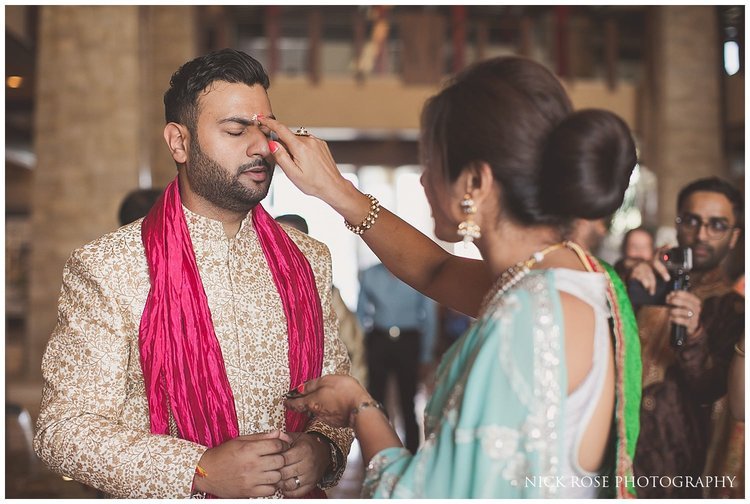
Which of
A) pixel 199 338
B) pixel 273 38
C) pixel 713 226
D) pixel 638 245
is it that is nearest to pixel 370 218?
pixel 199 338

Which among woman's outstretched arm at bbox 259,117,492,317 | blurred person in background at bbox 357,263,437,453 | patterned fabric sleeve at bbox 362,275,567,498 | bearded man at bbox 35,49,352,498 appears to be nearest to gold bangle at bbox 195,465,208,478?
bearded man at bbox 35,49,352,498

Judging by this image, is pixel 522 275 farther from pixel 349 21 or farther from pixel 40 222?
pixel 349 21

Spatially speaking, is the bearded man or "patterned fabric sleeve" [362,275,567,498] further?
the bearded man

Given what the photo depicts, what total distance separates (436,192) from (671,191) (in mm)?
9334

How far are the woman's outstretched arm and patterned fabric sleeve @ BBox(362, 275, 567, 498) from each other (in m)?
0.55

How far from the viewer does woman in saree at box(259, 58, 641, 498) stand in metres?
1.26

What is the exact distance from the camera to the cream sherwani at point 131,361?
1.63 meters

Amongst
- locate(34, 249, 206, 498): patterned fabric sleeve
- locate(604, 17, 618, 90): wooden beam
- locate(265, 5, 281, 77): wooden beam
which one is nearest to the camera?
locate(34, 249, 206, 498): patterned fabric sleeve

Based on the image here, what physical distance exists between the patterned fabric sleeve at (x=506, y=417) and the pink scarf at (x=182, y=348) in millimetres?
618

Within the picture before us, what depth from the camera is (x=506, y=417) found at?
1255 millimetres

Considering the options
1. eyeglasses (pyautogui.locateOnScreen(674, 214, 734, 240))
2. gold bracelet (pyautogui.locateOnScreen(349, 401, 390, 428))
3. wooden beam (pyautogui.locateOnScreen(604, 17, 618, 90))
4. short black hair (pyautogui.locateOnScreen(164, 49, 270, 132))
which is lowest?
gold bracelet (pyautogui.locateOnScreen(349, 401, 390, 428))

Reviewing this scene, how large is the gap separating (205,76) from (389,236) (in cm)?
58

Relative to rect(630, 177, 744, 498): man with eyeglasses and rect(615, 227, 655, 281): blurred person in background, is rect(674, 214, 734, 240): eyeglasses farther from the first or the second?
rect(615, 227, 655, 281): blurred person in background

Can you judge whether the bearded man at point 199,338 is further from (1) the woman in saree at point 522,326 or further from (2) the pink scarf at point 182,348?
(1) the woman in saree at point 522,326
